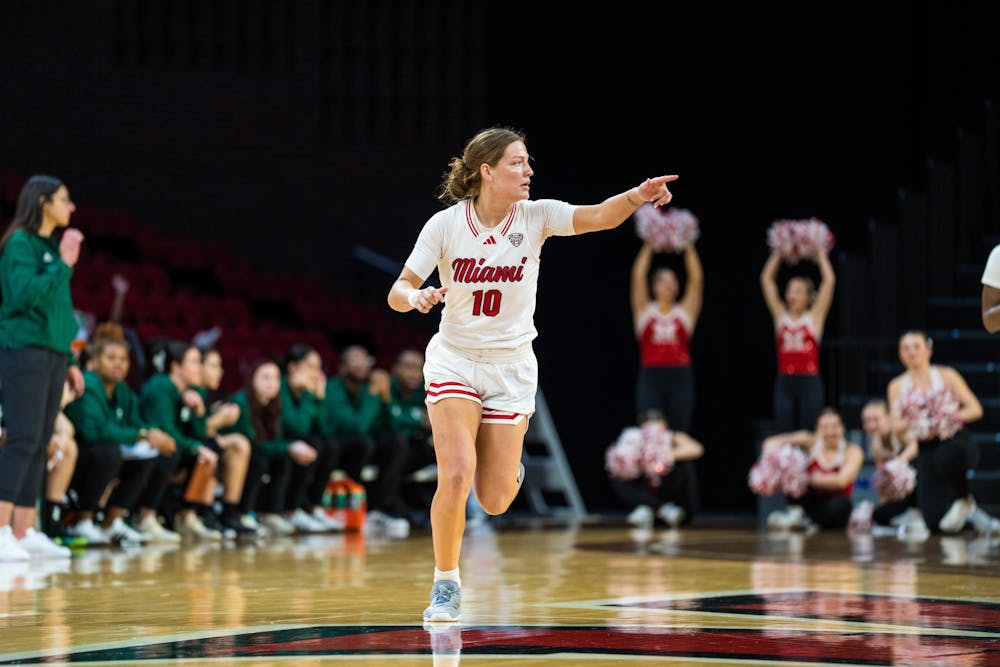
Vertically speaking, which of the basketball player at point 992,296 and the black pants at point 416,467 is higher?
the basketball player at point 992,296

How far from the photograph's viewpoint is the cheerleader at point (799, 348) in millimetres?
11430

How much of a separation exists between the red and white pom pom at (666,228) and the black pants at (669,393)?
0.98 m

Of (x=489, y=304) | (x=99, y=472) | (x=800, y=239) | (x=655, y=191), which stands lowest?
(x=99, y=472)

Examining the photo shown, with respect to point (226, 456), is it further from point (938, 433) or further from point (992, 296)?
point (992, 296)

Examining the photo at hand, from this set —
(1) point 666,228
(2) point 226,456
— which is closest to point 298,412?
(2) point 226,456

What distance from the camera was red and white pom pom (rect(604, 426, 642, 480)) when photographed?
1152 cm

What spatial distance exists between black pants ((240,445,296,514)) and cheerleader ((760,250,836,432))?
151 inches

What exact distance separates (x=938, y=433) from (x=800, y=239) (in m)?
2.49

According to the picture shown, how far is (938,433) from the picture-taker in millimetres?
9664

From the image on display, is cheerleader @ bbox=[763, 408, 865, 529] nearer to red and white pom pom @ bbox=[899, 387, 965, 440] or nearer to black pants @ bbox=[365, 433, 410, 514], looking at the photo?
red and white pom pom @ bbox=[899, 387, 965, 440]

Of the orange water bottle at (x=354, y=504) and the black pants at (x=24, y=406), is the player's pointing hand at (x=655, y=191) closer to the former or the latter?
the black pants at (x=24, y=406)

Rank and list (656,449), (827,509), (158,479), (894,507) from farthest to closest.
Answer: (656,449) → (827,509) → (894,507) → (158,479)

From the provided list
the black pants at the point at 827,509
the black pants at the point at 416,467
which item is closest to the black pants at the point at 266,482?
the black pants at the point at 416,467

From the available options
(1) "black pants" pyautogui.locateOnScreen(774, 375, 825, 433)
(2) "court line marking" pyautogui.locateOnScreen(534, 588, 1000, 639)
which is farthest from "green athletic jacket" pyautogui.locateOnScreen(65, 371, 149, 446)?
(1) "black pants" pyautogui.locateOnScreen(774, 375, 825, 433)
